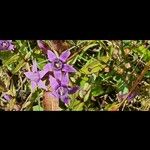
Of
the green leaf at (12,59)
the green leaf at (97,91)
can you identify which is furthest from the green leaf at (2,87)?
the green leaf at (97,91)

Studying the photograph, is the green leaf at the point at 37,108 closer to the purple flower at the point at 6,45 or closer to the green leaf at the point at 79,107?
the green leaf at the point at 79,107

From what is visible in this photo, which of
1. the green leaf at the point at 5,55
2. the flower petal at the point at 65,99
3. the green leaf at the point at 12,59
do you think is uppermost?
the green leaf at the point at 5,55

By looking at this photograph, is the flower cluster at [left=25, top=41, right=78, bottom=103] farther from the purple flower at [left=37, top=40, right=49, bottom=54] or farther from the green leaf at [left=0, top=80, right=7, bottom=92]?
the green leaf at [left=0, top=80, right=7, bottom=92]

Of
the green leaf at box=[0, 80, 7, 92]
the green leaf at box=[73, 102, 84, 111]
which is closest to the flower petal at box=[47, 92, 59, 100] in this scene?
the green leaf at box=[73, 102, 84, 111]

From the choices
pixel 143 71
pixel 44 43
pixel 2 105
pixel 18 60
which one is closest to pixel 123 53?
pixel 143 71

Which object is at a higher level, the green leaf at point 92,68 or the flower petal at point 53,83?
the green leaf at point 92,68

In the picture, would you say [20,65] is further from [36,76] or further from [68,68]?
[68,68]

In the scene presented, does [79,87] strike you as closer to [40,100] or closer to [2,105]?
[40,100]
